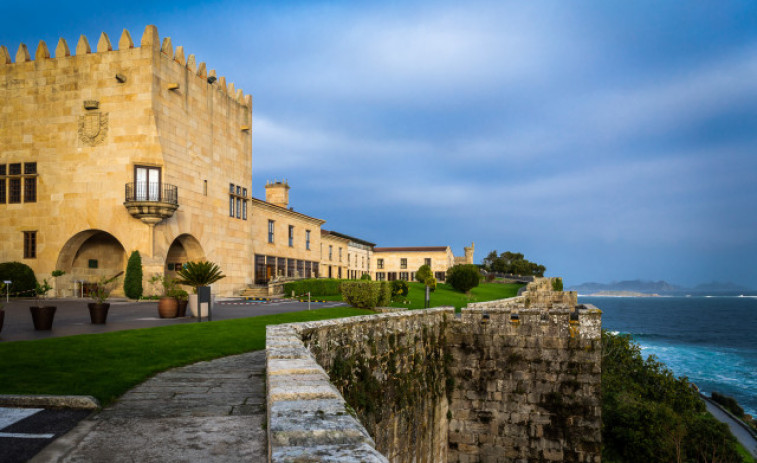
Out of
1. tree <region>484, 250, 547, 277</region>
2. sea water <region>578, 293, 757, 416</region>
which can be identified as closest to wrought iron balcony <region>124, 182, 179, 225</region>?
sea water <region>578, 293, 757, 416</region>

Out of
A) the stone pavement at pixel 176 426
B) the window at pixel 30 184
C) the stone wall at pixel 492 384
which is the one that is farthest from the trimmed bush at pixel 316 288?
the stone pavement at pixel 176 426

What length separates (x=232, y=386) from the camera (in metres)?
6.73

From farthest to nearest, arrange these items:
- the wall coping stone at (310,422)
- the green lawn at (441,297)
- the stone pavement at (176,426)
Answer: the green lawn at (441,297) < the stone pavement at (176,426) < the wall coping stone at (310,422)

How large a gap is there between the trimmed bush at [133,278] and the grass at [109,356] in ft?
48.6

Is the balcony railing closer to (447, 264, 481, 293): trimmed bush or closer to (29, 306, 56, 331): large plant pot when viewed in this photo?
(29, 306, 56, 331): large plant pot

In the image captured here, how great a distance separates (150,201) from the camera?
27.1 meters

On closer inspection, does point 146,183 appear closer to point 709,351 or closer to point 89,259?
point 89,259

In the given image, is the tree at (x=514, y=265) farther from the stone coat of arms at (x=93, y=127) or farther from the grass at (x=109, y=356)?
the grass at (x=109, y=356)

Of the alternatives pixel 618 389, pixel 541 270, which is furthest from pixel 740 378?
pixel 541 270

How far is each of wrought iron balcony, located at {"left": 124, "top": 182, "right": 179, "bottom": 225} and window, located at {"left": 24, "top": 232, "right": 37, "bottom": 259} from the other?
21.1 ft

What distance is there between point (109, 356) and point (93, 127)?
79.4ft

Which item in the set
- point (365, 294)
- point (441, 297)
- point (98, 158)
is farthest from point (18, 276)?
point (441, 297)

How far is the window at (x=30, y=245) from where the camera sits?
2897cm

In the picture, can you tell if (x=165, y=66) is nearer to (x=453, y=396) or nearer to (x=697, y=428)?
(x=453, y=396)
